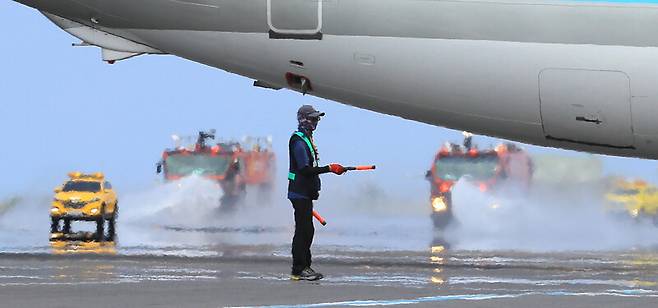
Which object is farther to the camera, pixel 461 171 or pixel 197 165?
pixel 197 165

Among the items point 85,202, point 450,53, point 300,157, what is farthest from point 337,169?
point 85,202

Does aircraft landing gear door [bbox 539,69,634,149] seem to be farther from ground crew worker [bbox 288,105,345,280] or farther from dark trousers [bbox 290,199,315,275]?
dark trousers [bbox 290,199,315,275]

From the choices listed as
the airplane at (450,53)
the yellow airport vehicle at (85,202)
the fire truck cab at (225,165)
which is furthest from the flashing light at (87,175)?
the airplane at (450,53)

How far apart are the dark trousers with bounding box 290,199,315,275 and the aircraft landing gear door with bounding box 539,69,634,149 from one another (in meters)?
2.70

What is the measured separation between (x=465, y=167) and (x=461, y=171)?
0.30m

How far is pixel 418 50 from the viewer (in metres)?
15.8

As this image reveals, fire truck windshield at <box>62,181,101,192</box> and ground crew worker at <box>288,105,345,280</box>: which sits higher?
fire truck windshield at <box>62,181,101,192</box>

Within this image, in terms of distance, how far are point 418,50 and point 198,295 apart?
4049 mm

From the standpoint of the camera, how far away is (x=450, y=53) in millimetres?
15727

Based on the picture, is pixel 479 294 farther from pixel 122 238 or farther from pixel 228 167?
pixel 228 167

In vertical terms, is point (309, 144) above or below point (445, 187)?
below

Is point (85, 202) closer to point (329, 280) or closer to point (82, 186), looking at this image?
point (82, 186)

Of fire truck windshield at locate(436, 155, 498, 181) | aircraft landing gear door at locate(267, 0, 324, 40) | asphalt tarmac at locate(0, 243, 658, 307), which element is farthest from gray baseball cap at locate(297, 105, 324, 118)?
fire truck windshield at locate(436, 155, 498, 181)

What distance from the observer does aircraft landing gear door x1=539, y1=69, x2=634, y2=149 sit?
15422 mm
